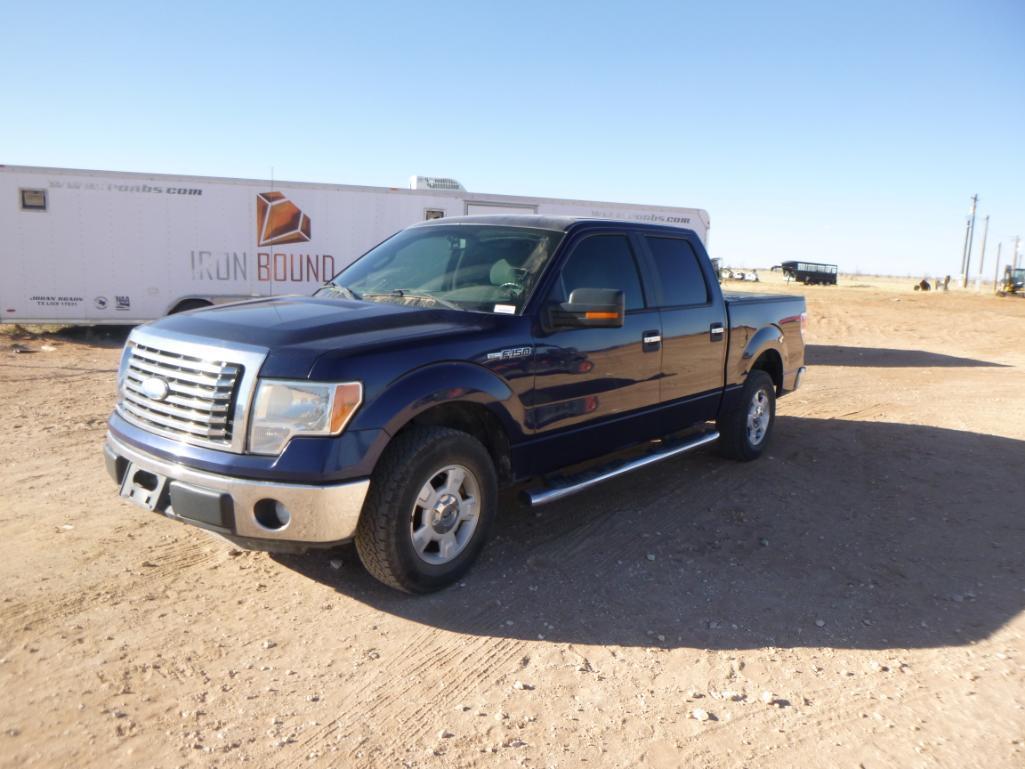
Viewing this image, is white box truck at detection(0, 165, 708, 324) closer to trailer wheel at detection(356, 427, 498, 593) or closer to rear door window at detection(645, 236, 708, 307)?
rear door window at detection(645, 236, 708, 307)

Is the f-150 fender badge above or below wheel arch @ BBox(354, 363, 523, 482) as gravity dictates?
above

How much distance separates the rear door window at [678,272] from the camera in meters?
5.60

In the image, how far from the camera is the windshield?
4.53m

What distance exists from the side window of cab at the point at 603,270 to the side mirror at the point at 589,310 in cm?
20

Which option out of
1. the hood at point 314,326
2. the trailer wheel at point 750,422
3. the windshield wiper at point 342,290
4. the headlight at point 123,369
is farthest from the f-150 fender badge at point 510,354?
the trailer wheel at point 750,422

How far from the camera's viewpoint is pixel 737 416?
6.48 metres

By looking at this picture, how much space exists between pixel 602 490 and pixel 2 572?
381 centimetres

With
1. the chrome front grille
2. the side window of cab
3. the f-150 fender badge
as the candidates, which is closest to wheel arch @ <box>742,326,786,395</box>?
the side window of cab

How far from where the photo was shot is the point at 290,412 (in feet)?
11.2

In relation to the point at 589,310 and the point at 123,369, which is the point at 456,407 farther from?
the point at 123,369

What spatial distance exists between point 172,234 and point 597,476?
11.4m

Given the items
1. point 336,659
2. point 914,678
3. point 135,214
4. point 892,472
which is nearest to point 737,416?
point 892,472

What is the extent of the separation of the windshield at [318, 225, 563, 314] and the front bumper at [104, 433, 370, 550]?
148cm

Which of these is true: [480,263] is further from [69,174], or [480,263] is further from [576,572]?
[69,174]
